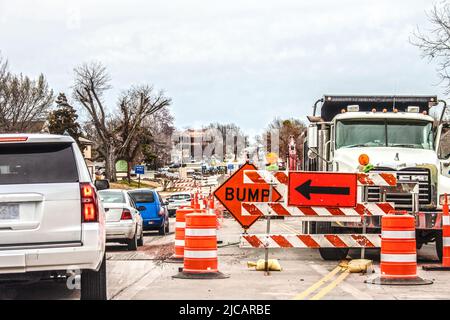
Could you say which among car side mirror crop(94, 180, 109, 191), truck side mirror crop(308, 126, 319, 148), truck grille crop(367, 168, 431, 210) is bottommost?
truck grille crop(367, 168, 431, 210)

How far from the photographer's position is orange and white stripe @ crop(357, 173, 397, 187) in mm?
15164

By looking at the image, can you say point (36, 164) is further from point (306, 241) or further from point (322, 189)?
point (322, 189)

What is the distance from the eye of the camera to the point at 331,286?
42.4 feet

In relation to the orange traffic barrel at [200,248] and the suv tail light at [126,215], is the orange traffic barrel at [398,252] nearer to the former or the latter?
the orange traffic barrel at [200,248]

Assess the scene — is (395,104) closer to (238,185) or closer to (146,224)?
(238,185)

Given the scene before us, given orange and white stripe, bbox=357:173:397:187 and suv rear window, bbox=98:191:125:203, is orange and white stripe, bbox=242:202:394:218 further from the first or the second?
suv rear window, bbox=98:191:125:203

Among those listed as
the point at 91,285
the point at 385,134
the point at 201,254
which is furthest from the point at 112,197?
the point at 91,285

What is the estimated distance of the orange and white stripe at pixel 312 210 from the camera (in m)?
14.6

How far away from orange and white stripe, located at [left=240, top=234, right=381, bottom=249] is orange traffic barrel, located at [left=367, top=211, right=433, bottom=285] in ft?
5.68

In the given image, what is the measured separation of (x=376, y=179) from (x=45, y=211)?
7.35 m

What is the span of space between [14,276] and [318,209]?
6705 mm

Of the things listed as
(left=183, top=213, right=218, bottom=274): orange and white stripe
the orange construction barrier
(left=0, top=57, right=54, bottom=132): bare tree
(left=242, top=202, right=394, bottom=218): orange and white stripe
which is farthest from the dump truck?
(left=0, top=57, right=54, bottom=132): bare tree

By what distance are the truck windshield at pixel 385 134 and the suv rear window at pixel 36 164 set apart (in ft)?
33.7

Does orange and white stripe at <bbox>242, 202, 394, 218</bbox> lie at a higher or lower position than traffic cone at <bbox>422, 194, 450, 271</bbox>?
higher
